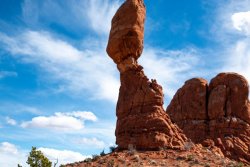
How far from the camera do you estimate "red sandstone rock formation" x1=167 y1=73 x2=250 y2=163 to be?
186ft

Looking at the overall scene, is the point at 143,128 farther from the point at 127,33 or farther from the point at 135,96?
the point at 127,33

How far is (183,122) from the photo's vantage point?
63.7m

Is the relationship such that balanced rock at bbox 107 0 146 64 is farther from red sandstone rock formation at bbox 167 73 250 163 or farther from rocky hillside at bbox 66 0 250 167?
red sandstone rock formation at bbox 167 73 250 163

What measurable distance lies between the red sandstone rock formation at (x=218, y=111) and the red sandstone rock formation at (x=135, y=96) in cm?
1625

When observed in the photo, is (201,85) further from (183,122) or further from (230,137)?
(230,137)

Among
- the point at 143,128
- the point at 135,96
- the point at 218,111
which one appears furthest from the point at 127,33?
the point at 218,111

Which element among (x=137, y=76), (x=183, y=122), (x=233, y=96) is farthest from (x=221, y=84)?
(x=137, y=76)

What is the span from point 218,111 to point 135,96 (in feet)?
77.3

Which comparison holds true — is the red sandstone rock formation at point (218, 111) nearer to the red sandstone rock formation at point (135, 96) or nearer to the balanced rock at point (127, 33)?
the red sandstone rock formation at point (135, 96)

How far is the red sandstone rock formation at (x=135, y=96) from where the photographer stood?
38.7 metres

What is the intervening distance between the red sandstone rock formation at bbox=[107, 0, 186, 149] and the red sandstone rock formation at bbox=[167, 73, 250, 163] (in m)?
16.3

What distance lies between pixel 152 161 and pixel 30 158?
1632 centimetres

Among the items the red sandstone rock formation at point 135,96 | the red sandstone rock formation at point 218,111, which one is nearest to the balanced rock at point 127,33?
the red sandstone rock formation at point 135,96

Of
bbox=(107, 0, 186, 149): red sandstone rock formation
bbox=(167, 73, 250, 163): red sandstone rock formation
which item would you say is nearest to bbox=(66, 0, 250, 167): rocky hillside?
bbox=(107, 0, 186, 149): red sandstone rock formation
